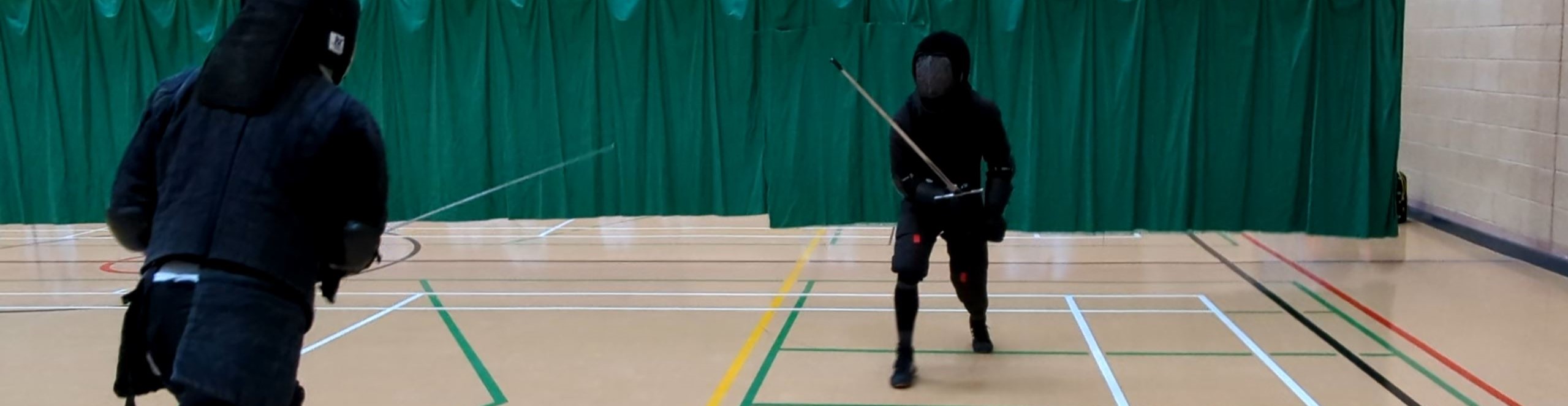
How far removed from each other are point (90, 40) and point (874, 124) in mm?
4948


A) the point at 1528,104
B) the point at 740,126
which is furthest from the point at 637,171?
the point at 1528,104

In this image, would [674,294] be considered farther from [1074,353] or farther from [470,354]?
[1074,353]

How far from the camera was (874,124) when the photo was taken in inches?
279

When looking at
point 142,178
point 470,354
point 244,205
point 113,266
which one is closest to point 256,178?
point 244,205

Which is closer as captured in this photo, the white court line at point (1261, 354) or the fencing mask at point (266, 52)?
the fencing mask at point (266, 52)

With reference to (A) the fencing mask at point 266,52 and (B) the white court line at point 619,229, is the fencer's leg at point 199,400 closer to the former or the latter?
(A) the fencing mask at point 266,52

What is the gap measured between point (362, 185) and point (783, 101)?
16.3 feet

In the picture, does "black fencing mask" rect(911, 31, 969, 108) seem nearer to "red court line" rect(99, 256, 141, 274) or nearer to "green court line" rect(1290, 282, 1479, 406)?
"green court line" rect(1290, 282, 1479, 406)

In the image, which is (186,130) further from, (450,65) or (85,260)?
(85,260)

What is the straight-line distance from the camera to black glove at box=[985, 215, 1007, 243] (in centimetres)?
432

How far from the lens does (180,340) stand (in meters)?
2.11

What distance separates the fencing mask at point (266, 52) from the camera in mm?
2119

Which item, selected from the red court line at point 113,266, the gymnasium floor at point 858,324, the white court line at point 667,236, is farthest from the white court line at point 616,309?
the white court line at point 667,236

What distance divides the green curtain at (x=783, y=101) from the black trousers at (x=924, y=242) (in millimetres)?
2669
